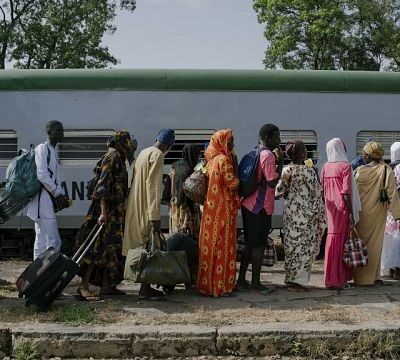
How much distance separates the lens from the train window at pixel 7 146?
29.6ft

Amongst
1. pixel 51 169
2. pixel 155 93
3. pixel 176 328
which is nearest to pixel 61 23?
pixel 155 93

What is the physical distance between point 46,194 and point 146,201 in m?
1.03

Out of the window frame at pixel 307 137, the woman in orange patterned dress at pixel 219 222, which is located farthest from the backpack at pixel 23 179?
the window frame at pixel 307 137

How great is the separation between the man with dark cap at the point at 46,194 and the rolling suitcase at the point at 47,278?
764 mm

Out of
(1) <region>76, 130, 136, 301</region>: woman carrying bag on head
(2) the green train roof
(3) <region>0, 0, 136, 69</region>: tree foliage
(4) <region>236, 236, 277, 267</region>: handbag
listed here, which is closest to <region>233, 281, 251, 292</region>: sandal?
(4) <region>236, 236, 277, 267</region>: handbag

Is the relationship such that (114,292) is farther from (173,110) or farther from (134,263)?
(173,110)

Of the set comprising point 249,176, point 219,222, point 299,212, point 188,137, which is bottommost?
point 219,222

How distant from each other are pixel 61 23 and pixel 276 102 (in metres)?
16.1

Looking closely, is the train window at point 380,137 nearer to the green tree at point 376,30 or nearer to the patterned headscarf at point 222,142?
the patterned headscarf at point 222,142

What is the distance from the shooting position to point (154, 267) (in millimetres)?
5586

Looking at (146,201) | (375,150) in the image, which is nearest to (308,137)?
(375,150)

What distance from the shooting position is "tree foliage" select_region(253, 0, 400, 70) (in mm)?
26253

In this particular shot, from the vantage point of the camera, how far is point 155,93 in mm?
9094

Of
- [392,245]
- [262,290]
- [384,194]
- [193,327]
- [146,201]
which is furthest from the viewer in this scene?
[392,245]
